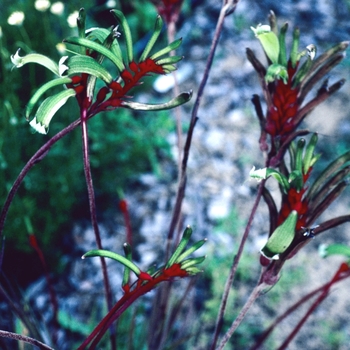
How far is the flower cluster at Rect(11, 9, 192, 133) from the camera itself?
15.1 inches

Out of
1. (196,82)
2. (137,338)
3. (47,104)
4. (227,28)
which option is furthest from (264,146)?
(227,28)

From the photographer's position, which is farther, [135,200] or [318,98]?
[135,200]

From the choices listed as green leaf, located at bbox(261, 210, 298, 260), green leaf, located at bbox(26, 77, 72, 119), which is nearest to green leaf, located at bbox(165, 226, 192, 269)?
green leaf, located at bbox(261, 210, 298, 260)

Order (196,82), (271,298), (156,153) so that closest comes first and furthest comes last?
(271,298) < (156,153) < (196,82)

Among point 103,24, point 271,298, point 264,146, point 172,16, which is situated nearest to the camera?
point 264,146

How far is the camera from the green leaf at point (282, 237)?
0.39 meters

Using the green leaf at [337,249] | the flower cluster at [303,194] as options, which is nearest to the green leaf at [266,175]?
the flower cluster at [303,194]

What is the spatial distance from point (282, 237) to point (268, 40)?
A: 0.65 ft

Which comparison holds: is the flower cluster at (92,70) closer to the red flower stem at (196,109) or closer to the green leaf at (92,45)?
the green leaf at (92,45)

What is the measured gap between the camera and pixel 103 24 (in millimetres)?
1763

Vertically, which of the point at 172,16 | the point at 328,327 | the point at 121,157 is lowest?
the point at 328,327

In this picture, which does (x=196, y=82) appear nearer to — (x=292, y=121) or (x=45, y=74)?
(x=45, y=74)

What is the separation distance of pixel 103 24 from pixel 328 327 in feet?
4.54

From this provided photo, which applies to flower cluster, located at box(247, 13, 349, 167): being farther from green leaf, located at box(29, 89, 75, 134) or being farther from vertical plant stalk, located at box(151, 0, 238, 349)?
green leaf, located at box(29, 89, 75, 134)
